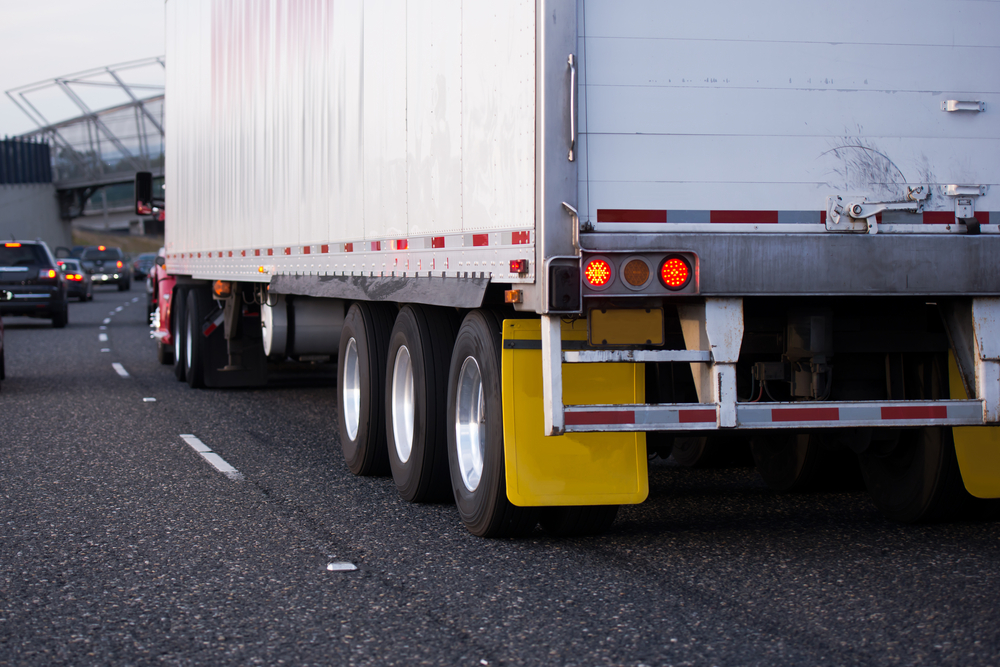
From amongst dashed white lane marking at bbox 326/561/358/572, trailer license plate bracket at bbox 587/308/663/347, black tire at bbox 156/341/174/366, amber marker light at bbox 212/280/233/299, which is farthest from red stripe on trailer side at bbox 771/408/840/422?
black tire at bbox 156/341/174/366

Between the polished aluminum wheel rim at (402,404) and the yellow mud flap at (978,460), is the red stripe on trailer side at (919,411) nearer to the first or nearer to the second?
the yellow mud flap at (978,460)

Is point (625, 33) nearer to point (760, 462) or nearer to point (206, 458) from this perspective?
point (760, 462)

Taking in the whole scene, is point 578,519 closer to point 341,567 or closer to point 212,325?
point 341,567

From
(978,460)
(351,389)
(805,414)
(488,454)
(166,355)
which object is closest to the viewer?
(805,414)

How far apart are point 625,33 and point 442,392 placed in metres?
2.47

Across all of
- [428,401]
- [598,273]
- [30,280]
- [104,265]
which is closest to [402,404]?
[428,401]

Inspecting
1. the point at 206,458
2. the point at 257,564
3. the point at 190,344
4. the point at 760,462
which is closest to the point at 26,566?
the point at 257,564

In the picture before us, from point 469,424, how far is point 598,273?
158cm

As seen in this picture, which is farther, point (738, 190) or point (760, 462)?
point (760, 462)

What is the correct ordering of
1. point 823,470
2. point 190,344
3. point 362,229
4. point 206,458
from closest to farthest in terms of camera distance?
point 823,470 < point 362,229 < point 206,458 < point 190,344

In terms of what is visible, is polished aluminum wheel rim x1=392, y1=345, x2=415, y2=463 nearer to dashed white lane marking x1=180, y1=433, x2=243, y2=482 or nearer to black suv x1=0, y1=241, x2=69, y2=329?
dashed white lane marking x1=180, y1=433, x2=243, y2=482

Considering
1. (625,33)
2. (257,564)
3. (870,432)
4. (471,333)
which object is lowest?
(257,564)

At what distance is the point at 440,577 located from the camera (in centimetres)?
551

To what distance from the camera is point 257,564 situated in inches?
228
